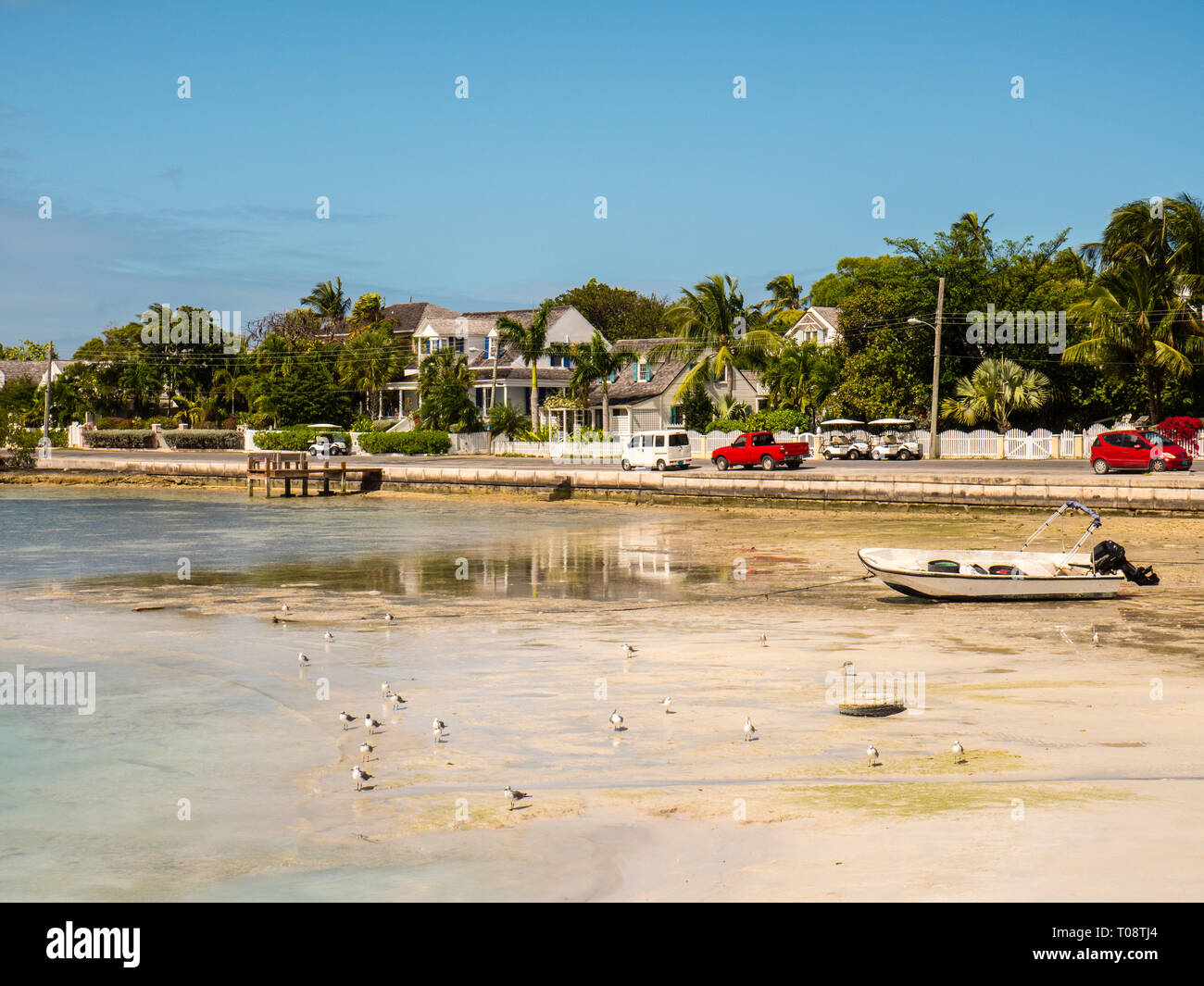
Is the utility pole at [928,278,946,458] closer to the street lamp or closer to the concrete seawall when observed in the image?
the street lamp

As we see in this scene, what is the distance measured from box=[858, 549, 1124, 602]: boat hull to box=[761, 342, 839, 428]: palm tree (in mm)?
51181

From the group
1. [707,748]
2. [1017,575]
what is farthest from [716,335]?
[707,748]

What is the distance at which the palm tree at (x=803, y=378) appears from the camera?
71125 mm

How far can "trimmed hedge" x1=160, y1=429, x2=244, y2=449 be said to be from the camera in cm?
8450

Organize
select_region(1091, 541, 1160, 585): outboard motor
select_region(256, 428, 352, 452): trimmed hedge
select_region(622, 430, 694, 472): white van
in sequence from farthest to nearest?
select_region(256, 428, 352, 452): trimmed hedge
select_region(622, 430, 694, 472): white van
select_region(1091, 541, 1160, 585): outboard motor

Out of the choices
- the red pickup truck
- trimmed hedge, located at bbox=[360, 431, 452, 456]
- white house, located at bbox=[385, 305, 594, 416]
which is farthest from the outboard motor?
white house, located at bbox=[385, 305, 594, 416]

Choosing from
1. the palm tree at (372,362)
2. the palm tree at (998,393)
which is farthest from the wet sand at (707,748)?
the palm tree at (372,362)

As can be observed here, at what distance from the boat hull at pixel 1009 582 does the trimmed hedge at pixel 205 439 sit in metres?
70.6

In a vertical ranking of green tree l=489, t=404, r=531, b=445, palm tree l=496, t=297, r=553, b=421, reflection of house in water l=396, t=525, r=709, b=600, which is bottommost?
reflection of house in water l=396, t=525, r=709, b=600

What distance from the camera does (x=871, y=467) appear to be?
169ft

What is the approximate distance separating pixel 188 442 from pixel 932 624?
75.9 metres

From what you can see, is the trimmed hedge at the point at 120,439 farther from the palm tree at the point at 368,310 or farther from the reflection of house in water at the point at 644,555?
the reflection of house in water at the point at 644,555
